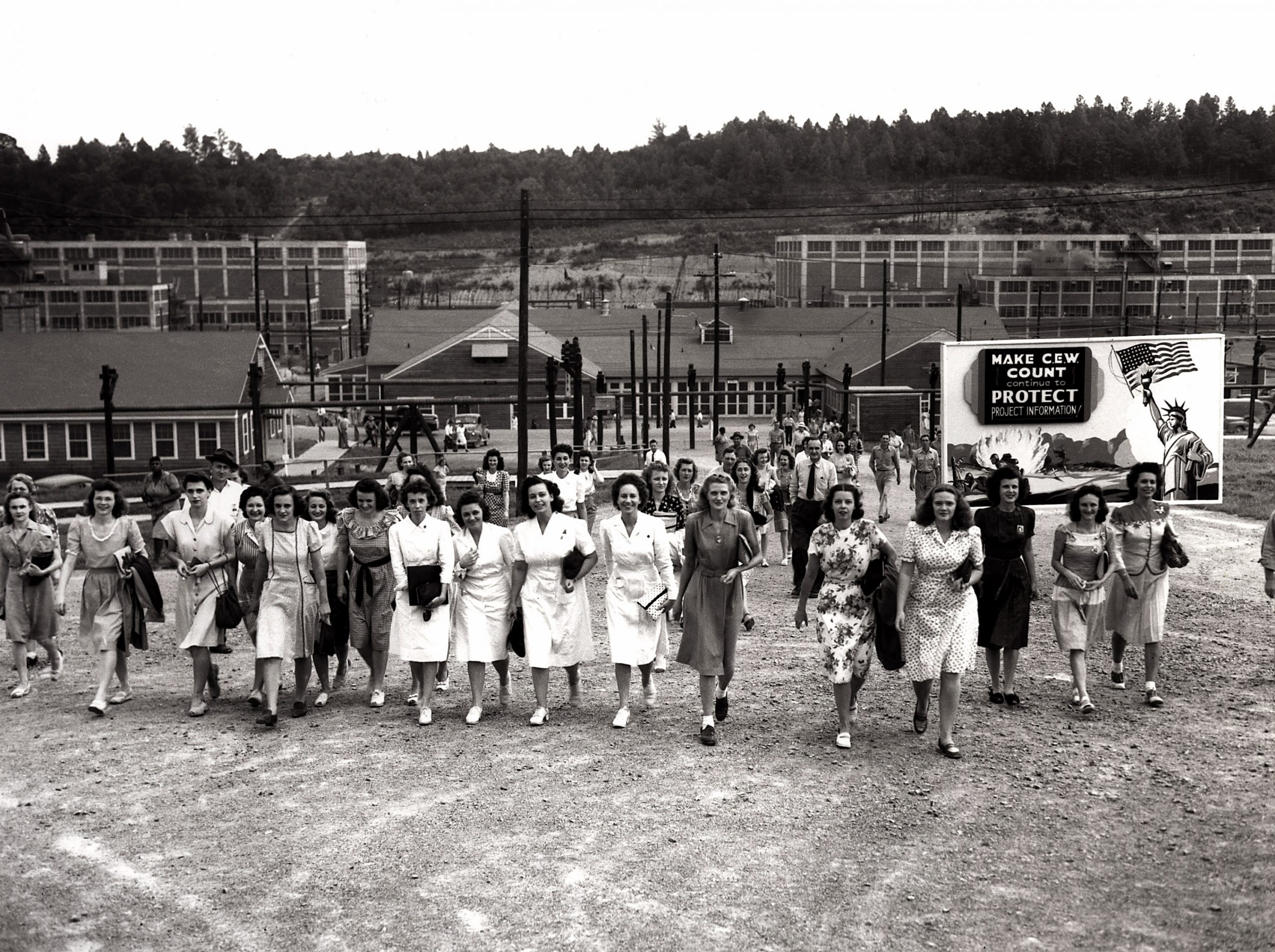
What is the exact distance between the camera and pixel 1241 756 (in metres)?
9.45

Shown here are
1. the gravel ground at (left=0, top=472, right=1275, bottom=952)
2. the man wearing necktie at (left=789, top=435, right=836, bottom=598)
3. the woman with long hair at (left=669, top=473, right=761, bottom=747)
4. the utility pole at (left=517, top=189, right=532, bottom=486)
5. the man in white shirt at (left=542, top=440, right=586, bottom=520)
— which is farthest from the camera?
the utility pole at (left=517, top=189, right=532, bottom=486)

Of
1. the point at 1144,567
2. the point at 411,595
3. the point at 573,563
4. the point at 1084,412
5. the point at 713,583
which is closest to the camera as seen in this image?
the point at 713,583

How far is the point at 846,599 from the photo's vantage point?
9.62 metres

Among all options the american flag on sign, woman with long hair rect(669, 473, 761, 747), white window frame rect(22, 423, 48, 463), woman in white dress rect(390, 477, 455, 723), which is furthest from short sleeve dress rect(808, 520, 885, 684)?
white window frame rect(22, 423, 48, 463)

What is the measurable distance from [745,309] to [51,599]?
272 feet

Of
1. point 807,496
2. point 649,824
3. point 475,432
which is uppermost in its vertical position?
point 807,496

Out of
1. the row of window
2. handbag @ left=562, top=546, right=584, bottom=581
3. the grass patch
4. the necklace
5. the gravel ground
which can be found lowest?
the row of window

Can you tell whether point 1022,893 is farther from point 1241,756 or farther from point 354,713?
point 354,713

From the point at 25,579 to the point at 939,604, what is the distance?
721 cm

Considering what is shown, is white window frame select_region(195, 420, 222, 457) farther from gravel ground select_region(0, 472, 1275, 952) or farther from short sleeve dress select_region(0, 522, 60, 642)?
gravel ground select_region(0, 472, 1275, 952)

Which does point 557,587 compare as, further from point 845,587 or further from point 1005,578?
point 1005,578

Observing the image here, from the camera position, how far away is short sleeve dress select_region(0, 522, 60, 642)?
11695 millimetres

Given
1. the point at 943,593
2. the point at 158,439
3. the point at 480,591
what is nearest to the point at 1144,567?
the point at 943,593

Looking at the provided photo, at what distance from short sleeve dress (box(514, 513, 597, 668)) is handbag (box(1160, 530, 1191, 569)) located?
430 centimetres
